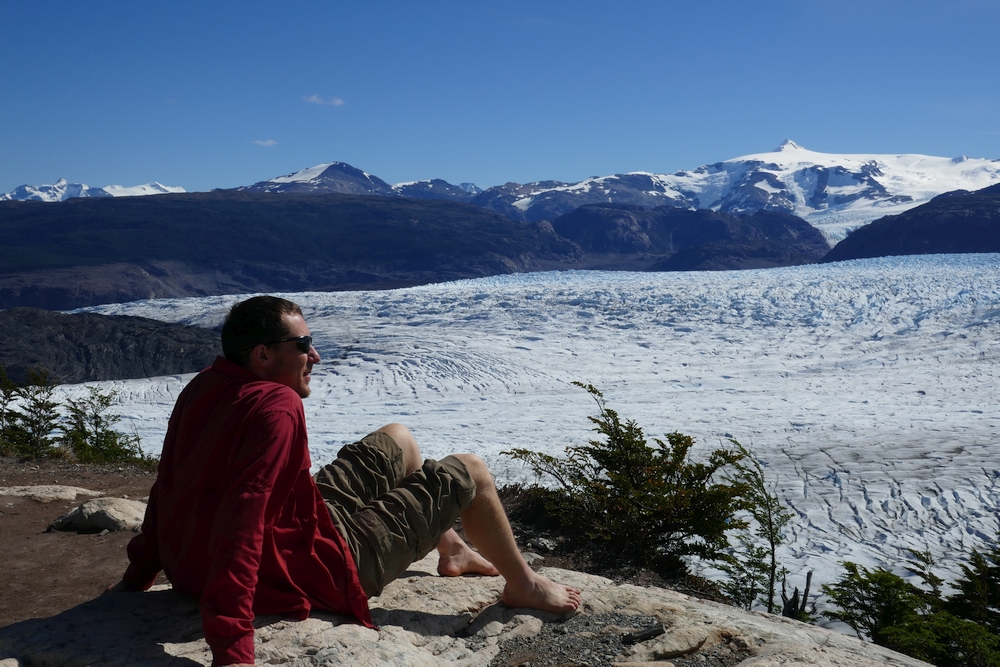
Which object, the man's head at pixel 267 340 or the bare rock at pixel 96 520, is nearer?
the man's head at pixel 267 340

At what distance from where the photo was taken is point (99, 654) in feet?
7.19

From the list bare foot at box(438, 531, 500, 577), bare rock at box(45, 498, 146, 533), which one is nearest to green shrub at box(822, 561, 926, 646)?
bare foot at box(438, 531, 500, 577)

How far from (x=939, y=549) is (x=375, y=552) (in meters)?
5.88

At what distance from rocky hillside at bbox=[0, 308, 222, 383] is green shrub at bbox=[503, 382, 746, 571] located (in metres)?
15.5

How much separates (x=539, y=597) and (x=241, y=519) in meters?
1.20

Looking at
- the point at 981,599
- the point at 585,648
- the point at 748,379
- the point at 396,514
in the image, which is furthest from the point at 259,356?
the point at 748,379

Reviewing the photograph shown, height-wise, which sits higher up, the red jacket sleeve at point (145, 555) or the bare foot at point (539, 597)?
the red jacket sleeve at point (145, 555)

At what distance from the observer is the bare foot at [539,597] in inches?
113

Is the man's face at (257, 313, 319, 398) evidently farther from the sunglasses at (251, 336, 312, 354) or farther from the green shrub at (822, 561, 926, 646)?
the green shrub at (822, 561, 926, 646)

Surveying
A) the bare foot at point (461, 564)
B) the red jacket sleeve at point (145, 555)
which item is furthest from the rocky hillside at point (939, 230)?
the red jacket sleeve at point (145, 555)

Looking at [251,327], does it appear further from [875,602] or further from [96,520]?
[875,602]

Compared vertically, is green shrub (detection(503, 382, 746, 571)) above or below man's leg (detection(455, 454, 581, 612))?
below

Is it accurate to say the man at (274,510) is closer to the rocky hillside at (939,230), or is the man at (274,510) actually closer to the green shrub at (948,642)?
the green shrub at (948,642)

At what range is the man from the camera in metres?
2.11
